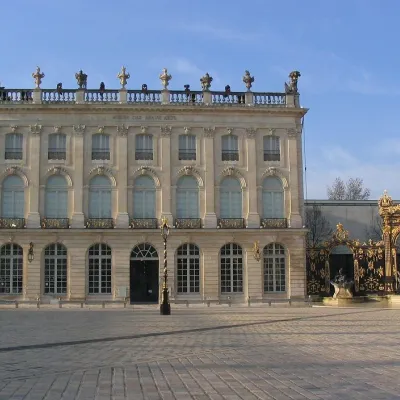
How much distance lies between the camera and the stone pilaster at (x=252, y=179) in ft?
145

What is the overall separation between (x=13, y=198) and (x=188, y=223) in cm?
1086

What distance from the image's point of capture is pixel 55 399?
879cm

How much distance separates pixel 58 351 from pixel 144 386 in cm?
545

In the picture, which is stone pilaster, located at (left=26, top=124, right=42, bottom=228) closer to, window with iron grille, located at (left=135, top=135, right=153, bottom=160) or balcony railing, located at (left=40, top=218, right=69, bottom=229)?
balcony railing, located at (left=40, top=218, right=69, bottom=229)

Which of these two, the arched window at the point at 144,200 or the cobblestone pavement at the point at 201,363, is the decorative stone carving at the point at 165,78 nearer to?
the arched window at the point at 144,200

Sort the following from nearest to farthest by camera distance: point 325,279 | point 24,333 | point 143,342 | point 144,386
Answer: point 144,386 < point 143,342 < point 24,333 < point 325,279

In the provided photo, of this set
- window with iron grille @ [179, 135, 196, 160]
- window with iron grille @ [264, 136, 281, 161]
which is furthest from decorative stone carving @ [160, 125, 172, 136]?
window with iron grille @ [264, 136, 281, 161]

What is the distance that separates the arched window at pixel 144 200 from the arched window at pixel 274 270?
7.55m

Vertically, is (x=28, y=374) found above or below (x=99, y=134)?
below

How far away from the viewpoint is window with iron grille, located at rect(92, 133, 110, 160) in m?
44.2

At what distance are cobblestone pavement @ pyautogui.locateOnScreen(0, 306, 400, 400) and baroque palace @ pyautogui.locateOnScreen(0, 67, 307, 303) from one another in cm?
2227

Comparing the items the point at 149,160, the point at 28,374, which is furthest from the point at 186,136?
the point at 28,374

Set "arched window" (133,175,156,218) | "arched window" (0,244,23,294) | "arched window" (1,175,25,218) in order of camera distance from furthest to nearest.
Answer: "arched window" (133,175,156,218) → "arched window" (1,175,25,218) → "arched window" (0,244,23,294)

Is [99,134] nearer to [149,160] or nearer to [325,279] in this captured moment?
[149,160]
